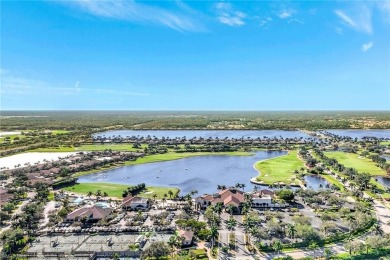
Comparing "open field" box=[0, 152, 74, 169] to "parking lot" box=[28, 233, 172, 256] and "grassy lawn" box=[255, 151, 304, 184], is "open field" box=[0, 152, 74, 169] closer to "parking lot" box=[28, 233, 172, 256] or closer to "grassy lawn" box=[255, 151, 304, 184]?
"parking lot" box=[28, 233, 172, 256]

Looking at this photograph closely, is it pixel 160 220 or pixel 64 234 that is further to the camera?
pixel 160 220

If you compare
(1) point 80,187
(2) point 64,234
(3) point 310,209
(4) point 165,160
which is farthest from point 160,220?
(4) point 165,160

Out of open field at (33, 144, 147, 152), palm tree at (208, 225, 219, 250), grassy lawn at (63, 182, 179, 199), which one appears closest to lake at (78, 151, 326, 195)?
grassy lawn at (63, 182, 179, 199)

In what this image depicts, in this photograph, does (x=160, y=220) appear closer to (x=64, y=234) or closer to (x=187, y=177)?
(x=64, y=234)

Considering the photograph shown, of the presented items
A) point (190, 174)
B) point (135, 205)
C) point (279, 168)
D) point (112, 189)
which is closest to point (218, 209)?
point (135, 205)

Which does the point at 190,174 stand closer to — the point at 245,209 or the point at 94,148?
the point at 245,209

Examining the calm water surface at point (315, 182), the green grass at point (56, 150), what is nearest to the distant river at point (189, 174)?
the calm water surface at point (315, 182)

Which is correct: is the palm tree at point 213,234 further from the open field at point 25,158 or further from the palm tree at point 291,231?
the open field at point 25,158
